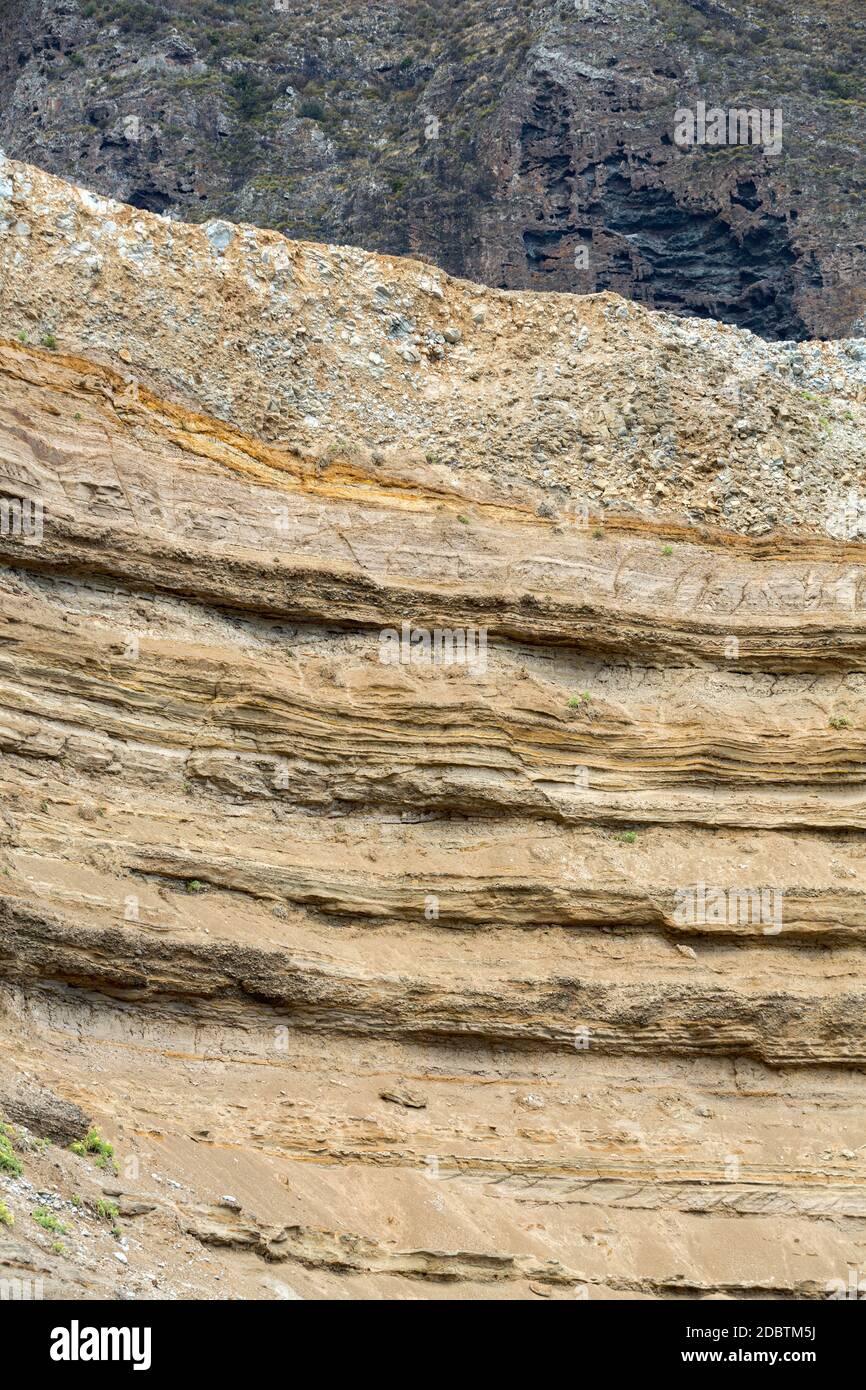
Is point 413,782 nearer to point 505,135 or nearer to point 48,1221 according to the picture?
point 48,1221

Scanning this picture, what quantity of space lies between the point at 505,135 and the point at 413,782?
117 ft

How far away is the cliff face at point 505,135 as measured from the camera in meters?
48.5

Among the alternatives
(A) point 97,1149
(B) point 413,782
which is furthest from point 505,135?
(A) point 97,1149

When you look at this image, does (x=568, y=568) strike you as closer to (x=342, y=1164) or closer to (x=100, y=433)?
(x=100, y=433)

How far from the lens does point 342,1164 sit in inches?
631

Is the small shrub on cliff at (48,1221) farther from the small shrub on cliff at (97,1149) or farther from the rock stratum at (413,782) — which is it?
the small shrub on cliff at (97,1149)

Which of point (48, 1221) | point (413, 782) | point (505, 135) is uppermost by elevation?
point (505, 135)

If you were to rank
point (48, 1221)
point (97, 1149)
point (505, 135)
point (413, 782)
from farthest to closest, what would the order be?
point (505, 135) → point (413, 782) → point (97, 1149) → point (48, 1221)

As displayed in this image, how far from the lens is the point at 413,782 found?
1911cm

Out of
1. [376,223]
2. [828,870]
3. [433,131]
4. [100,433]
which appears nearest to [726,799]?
[828,870]

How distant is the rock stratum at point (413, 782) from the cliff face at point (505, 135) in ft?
82.4

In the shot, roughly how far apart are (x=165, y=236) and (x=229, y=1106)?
40.4 ft

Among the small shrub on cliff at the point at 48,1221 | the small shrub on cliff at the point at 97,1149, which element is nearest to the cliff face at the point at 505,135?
the small shrub on cliff at the point at 97,1149

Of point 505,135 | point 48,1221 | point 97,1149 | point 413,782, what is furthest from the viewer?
point 505,135
